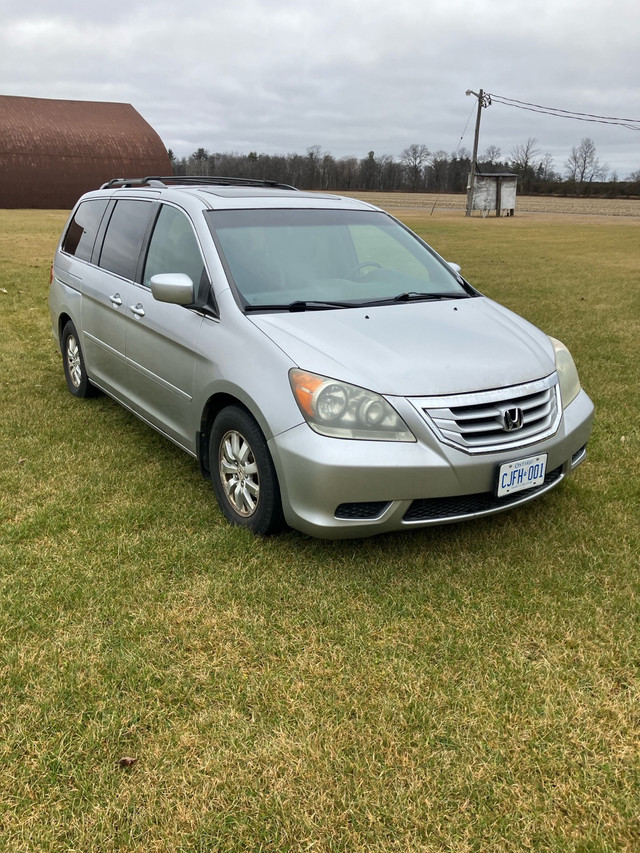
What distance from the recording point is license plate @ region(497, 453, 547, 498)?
11.0 feet

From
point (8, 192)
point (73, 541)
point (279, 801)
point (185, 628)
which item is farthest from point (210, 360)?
point (8, 192)

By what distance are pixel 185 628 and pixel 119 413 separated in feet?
10.2

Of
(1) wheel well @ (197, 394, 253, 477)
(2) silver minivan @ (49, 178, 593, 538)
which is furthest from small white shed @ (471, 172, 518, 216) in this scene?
(1) wheel well @ (197, 394, 253, 477)

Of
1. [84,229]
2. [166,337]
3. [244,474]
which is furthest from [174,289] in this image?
[84,229]

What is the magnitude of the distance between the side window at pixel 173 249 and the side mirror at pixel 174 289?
0.18 m

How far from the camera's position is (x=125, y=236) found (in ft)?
16.5

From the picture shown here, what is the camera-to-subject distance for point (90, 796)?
223 cm

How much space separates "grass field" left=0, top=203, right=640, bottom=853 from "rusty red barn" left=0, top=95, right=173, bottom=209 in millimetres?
37837

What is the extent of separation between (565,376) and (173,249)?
2.45m

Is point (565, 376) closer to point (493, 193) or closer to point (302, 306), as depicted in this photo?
point (302, 306)

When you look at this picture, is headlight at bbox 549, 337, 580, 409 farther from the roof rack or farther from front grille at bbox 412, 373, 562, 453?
the roof rack

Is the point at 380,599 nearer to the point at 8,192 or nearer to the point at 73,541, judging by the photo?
the point at 73,541

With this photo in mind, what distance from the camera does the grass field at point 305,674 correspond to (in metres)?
2.17

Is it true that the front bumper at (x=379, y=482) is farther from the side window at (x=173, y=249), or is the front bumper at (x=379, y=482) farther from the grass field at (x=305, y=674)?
the side window at (x=173, y=249)
